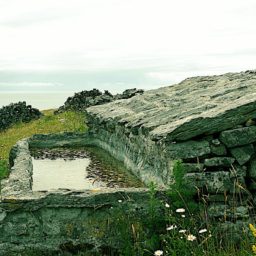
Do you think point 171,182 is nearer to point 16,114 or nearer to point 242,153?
point 242,153

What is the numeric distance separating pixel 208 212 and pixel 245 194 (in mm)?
701

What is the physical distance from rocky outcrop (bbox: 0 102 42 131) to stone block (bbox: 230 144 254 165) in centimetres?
2414

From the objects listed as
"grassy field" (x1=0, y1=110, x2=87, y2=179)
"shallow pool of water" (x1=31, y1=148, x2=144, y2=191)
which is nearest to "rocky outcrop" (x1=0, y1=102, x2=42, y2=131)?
"grassy field" (x1=0, y1=110, x2=87, y2=179)

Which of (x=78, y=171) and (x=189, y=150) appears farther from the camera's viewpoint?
(x=78, y=171)

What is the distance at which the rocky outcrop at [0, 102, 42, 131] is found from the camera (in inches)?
1220

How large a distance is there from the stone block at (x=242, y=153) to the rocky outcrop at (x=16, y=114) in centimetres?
2414

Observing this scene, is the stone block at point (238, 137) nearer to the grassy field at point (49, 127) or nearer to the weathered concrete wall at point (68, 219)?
the weathered concrete wall at point (68, 219)

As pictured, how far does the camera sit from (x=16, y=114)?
104 ft

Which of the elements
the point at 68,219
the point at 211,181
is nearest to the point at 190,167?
the point at 211,181

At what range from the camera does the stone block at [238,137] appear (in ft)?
25.9

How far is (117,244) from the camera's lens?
7426mm

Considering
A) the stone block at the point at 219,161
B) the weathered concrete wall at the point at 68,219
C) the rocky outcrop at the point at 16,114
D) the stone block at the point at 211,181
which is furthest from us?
the rocky outcrop at the point at 16,114

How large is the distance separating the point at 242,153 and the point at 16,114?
25.4 meters

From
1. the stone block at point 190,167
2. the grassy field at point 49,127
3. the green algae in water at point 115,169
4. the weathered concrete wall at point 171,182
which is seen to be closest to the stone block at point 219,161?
the weathered concrete wall at point 171,182
